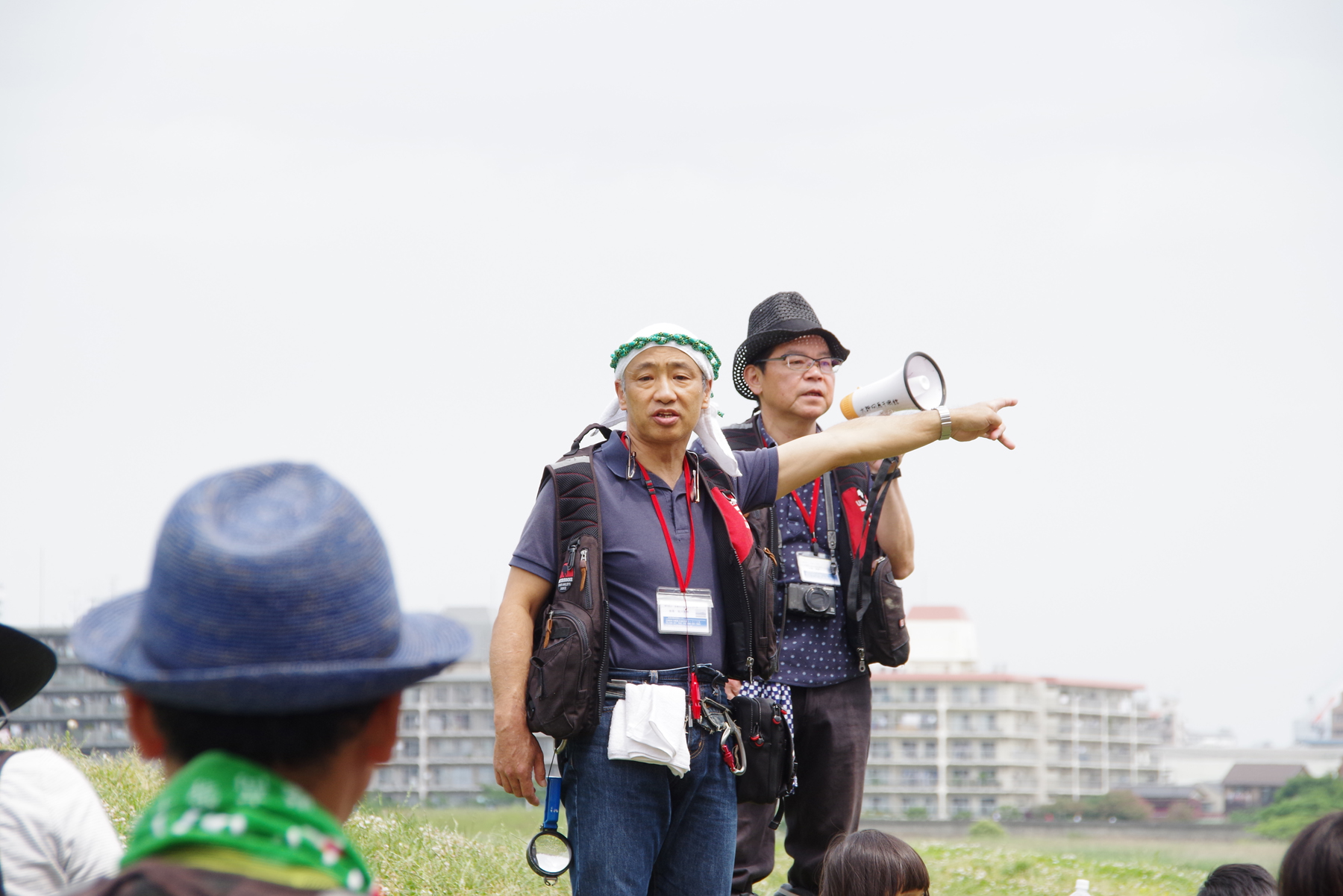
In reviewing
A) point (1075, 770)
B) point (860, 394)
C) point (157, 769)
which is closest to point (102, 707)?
point (157, 769)

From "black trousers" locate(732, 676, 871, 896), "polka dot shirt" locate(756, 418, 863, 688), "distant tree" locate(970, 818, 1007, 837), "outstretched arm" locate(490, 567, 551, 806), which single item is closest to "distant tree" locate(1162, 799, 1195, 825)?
"distant tree" locate(970, 818, 1007, 837)

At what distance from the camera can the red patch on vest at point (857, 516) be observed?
16.3 ft

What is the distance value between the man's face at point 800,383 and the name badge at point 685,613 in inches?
66.5

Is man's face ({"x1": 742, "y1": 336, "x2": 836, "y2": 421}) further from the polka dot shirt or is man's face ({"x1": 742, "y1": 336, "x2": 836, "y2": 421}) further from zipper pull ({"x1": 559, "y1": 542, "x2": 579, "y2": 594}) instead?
zipper pull ({"x1": 559, "y1": 542, "x2": 579, "y2": 594})

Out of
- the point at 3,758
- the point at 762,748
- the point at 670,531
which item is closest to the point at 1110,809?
the point at 762,748

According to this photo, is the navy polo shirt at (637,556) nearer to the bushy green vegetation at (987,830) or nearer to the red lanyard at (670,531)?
the red lanyard at (670,531)

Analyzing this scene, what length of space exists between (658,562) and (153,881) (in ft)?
8.04

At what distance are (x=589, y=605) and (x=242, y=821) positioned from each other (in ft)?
7.14

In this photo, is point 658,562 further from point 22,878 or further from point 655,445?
point 22,878

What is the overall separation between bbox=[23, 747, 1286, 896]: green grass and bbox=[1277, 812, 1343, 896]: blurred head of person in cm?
441

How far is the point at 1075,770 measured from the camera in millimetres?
101750

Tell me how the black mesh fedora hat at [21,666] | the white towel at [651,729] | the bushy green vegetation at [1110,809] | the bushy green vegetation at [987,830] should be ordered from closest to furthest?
the black mesh fedora hat at [21,666]
the white towel at [651,729]
the bushy green vegetation at [987,830]
the bushy green vegetation at [1110,809]

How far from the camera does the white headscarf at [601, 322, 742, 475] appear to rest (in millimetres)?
3861

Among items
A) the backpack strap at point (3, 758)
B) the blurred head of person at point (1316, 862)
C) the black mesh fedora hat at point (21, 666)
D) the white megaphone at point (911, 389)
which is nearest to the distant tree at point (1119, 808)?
the white megaphone at point (911, 389)
